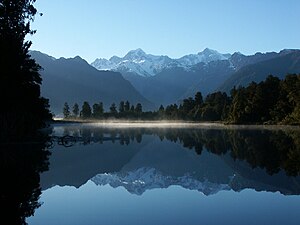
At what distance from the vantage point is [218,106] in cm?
16500

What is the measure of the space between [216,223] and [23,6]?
4275cm

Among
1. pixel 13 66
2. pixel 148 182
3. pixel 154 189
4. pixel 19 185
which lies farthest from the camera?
pixel 13 66

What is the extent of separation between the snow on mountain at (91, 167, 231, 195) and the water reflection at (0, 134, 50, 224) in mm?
4248

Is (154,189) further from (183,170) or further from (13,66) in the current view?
(13,66)

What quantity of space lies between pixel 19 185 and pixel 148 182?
7.61 meters

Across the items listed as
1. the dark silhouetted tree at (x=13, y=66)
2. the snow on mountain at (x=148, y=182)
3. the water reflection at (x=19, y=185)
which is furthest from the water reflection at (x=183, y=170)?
the dark silhouetted tree at (x=13, y=66)

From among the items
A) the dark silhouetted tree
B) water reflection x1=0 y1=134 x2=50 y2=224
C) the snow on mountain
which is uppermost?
the dark silhouetted tree

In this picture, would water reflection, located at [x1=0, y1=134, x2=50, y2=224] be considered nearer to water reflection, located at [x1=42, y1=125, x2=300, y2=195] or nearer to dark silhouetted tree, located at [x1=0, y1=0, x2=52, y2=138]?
water reflection, located at [x1=42, y1=125, x2=300, y2=195]

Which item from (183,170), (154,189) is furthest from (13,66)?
(154,189)

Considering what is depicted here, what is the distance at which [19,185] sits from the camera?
72.3ft

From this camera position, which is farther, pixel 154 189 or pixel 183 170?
pixel 183 170

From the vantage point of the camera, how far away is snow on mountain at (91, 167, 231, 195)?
23312mm

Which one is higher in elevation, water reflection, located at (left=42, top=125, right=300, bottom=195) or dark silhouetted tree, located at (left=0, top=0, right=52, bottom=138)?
dark silhouetted tree, located at (left=0, top=0, right=52, bottom=138)

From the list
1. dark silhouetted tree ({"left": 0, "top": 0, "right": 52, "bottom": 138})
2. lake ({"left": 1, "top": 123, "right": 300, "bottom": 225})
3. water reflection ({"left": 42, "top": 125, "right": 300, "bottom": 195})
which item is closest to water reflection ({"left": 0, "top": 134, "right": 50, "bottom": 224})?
lake ({"left": 1, "top": 123, "right": 300, "bottom": 225})
